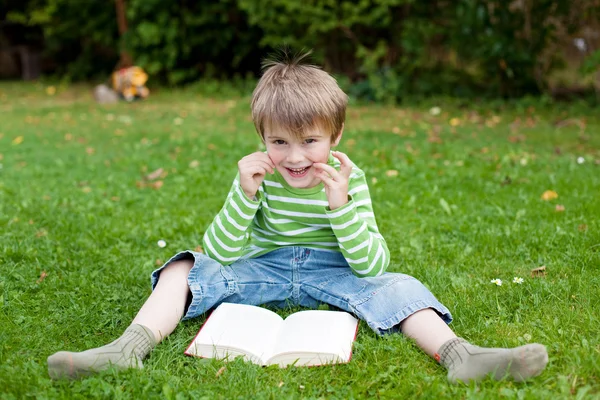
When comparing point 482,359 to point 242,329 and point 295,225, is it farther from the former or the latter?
point 295,225

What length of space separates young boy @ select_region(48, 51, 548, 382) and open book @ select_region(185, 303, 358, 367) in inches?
6.2

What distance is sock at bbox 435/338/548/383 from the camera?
2.01 metres

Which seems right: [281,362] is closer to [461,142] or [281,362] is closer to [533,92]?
[461,142]

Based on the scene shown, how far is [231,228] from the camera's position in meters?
2.59

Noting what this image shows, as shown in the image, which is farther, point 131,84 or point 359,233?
point 131,84

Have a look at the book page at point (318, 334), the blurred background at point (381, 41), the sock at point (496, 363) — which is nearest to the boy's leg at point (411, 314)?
the sock at point (496, 363)

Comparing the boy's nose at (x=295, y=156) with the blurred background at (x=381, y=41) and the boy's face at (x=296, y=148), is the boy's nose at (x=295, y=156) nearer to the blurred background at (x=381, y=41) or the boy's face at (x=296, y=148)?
the boy's face at (x=296, y=148)

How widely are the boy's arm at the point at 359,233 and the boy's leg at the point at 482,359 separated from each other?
1.32 ft

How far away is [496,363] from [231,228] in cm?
110

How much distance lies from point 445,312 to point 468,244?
3.67 feet

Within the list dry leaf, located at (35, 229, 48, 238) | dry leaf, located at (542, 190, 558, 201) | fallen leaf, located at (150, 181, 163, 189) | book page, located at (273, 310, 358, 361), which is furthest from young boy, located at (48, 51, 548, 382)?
fallen leaf, located at (150, 181, 163, 189)

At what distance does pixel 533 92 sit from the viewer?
356 inches

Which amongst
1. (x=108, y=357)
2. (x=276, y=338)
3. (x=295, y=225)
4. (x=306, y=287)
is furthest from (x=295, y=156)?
(x=108, y=357)

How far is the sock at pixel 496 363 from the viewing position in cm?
201
